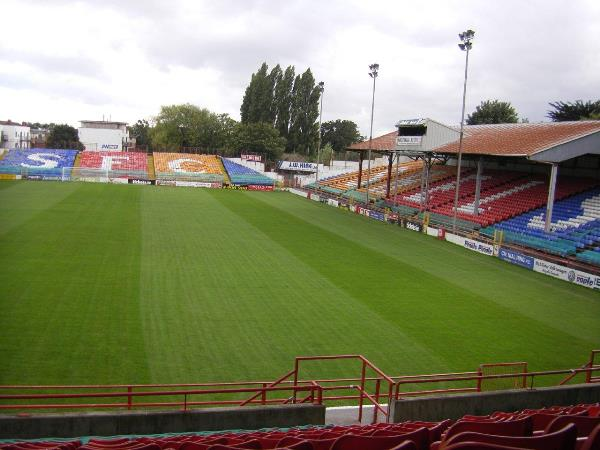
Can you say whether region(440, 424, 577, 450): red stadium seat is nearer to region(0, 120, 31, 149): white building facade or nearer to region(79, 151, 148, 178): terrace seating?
region(79, 151, 148, 178): terrace seating

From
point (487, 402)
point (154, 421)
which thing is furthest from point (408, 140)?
point (154, 421)

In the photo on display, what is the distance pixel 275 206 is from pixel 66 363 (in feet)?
121

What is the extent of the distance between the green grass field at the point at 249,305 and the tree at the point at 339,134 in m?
82.3

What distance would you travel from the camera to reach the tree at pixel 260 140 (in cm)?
8619

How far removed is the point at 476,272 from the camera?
1032 inches

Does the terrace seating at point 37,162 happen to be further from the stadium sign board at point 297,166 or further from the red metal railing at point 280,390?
the red metal railing at point 280,390

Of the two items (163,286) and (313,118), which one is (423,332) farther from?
(313,118)

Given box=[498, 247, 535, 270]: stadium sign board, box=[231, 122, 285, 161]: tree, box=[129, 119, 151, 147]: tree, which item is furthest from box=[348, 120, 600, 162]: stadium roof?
box=[129, 119, 151, 147]: tree

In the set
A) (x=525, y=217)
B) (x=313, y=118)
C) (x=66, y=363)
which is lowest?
(x=66, y=363)

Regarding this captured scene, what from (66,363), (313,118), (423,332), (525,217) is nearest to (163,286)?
(66,363)

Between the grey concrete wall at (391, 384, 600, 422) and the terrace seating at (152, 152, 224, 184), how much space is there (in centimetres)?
5981

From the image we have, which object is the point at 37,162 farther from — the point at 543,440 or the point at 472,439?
the point at 543,440

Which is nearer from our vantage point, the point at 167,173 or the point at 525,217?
the point at 525,217

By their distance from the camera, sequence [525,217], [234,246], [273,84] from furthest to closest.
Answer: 1. [273,84]
2. [525,217]
3. [234,246]
